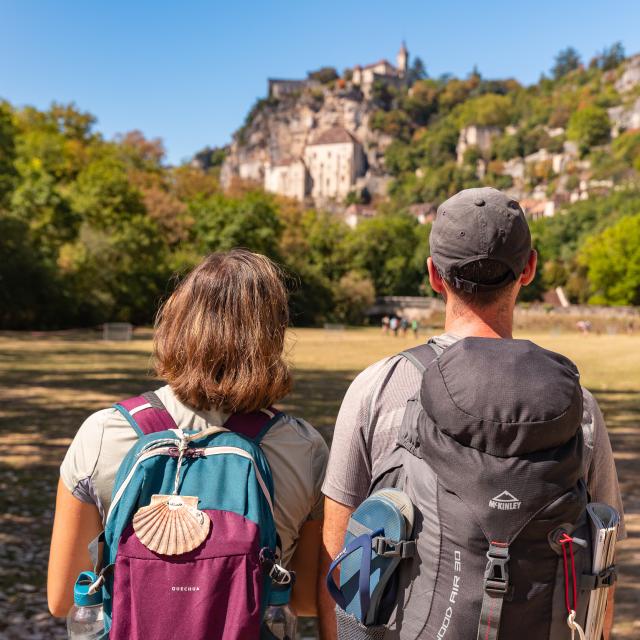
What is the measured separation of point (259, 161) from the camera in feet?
602

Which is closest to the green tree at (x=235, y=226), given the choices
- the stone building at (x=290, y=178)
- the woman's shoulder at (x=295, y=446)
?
the woman's shoulder at (x=295, y=446)

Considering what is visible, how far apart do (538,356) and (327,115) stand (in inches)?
7259

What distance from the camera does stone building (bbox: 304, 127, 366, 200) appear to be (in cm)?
16838

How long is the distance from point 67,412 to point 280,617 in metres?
13.0

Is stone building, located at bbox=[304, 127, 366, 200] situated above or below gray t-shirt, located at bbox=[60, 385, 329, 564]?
above

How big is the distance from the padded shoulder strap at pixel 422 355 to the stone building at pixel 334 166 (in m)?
167

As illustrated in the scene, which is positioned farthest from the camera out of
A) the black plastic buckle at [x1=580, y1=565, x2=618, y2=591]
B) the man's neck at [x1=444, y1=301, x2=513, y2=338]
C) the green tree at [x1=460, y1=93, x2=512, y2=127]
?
the green tree at [x1=460, y1=93, x2=512, y2=127]

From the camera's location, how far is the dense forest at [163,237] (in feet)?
148

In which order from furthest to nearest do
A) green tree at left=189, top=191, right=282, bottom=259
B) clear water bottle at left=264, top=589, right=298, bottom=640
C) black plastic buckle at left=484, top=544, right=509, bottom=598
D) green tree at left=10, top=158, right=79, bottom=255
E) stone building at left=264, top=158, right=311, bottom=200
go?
1. stone building at left=264, top=158, right=311, bottom=200
2. green tree at left=189, top=191, right=282, bottom=259
3. green tree at left=10, top=158, right=79, bottom=255
4. clear water bottle at left=264, top=589, right=298, bottom=640
5. black plastic buckle at left=484, top=544, right=509, bottom=598

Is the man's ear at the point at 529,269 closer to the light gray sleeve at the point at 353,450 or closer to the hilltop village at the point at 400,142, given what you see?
the light gray sleeve at the point at 353,450

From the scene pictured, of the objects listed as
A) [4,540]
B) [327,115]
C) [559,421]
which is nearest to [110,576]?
[559,421]

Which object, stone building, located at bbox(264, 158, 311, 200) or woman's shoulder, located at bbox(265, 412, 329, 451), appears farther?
stone building, located at bbox(264, 158, 311, 200)

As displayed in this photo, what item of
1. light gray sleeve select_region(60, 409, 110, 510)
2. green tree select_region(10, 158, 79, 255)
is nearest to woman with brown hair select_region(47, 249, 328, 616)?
light gray sleeve select_region(60, 409, 110, 510)

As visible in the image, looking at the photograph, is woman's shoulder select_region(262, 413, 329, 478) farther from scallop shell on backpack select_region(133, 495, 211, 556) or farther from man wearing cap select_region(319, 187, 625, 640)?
scallop shell on backpack select_region(133, 495, 211, 556)
